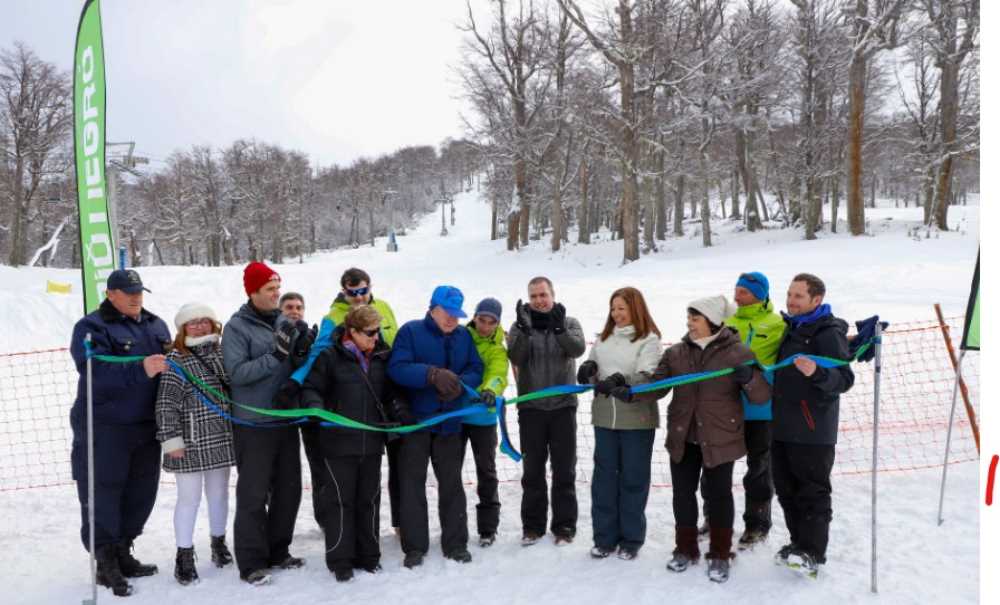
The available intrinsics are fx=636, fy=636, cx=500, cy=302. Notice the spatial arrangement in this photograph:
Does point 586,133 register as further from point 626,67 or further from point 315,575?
point 315,575

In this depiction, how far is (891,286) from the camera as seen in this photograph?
1289 centimetres

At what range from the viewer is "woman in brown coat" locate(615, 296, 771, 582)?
3.89 meters

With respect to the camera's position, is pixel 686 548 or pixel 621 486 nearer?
pixel 686 548

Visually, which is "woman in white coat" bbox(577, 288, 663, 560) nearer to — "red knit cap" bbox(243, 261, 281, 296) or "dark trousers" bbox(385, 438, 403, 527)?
"dark trousers" bbox(385, 438, 403, 527)

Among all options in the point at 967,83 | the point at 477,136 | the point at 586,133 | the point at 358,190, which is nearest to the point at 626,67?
the point at 586,133

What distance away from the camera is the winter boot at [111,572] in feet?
12.9

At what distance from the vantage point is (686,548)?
13.5ft

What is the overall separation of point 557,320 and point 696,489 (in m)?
1.44

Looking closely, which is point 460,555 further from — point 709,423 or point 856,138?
point 856,138

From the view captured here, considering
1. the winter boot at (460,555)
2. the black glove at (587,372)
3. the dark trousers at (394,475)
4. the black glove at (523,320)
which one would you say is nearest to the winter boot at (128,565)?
the dark trousers at (394,475)

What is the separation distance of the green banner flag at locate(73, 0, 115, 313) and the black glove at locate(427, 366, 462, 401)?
3619 millimetres

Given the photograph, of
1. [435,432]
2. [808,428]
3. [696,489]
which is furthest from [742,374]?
[435,432]

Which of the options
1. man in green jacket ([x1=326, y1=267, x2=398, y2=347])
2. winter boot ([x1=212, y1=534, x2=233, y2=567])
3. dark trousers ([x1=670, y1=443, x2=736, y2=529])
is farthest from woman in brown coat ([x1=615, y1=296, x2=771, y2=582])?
winter boot ([x1=212, y1=534, x2=233, y2=567])

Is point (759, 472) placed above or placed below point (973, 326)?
below
